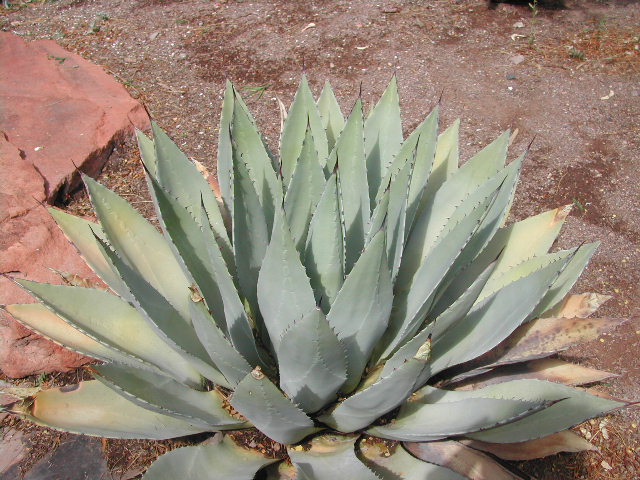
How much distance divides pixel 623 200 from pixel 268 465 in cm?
236

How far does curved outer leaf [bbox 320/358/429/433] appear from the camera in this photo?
1272 mm

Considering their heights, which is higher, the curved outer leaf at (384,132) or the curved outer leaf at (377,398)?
the curved outer leaf at (384,132)

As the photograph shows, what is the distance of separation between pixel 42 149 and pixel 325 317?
7.55ft

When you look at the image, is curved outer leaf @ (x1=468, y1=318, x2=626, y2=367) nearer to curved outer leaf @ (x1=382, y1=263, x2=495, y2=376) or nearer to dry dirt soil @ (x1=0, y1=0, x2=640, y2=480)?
curved outer leaf @ (x1=382, y1=263, x2=495, y2=376)

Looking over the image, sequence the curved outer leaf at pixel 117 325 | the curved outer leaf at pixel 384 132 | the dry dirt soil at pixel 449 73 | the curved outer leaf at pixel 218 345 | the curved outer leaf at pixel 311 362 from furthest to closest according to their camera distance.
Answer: the dry dirt soil at pixel 449 73 → the curved outer leaf at pixel 384 132 → the curved outer leaf at pixel 117 325 → the curved outer leaf at pixel 218 345 → the curved outer leaf at pixel 311 362

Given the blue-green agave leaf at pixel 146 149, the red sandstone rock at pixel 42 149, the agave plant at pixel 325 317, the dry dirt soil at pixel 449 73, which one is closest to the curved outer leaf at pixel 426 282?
the agave plant at pixel 325 317

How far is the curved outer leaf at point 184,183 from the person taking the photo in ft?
5.32

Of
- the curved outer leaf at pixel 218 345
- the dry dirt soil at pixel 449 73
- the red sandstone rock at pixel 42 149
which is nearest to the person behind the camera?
the curved outer leaf at pixel 218 345

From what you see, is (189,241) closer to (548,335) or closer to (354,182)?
(354,182)

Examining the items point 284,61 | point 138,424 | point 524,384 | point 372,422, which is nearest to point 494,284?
point 524,384

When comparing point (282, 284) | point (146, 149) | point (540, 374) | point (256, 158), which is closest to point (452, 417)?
point (540, 374)

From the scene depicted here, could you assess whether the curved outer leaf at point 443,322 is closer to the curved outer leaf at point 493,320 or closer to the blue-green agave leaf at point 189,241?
the curved outer leaf at point 493,320

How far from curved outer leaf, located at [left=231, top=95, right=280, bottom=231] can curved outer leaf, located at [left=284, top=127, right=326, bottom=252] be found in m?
0.15

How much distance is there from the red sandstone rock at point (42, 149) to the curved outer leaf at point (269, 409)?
39.6 inches
